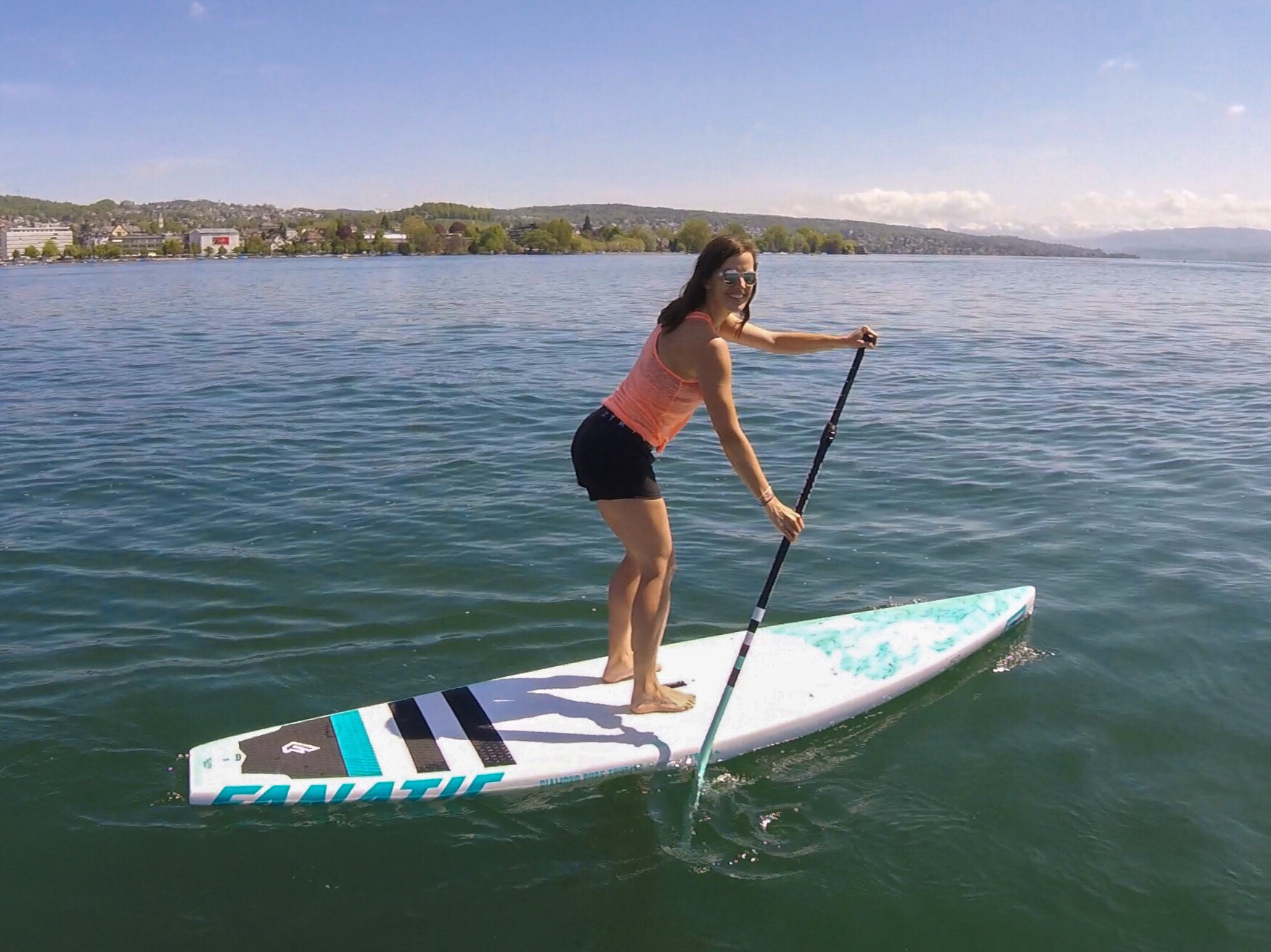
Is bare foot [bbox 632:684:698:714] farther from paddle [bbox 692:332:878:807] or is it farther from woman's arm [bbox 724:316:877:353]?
woman's arm [bbox 724:316:877:353]

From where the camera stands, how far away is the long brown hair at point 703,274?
16.5 ft

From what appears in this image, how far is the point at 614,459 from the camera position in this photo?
536cm

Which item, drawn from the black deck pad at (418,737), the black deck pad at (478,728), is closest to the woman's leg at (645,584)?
the black deck pad at (478,728)

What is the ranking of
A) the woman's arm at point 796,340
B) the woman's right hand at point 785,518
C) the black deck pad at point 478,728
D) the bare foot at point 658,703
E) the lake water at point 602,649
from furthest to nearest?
the bare foot at point 658,703 → the woman's arm at point 796,340 → the black deck pad at point 478,728 → the woman's right hand at point 785,518 → the lake water at point 602,649

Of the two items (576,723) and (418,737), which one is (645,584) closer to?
(576,723)

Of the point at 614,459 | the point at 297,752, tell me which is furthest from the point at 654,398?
the point at 297,752

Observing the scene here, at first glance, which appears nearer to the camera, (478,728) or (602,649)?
(478,728)

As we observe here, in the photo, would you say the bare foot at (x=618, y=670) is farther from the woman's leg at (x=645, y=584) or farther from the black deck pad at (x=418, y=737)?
the black deck pad at (x=418, y=737)

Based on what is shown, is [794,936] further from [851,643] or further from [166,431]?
[166,431]

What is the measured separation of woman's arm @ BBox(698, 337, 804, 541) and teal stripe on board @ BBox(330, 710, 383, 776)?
243 cm

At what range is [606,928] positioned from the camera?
4.48 metres

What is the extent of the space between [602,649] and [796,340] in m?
2.63

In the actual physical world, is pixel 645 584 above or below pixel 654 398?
below

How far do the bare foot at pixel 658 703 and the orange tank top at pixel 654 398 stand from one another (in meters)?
1.50
